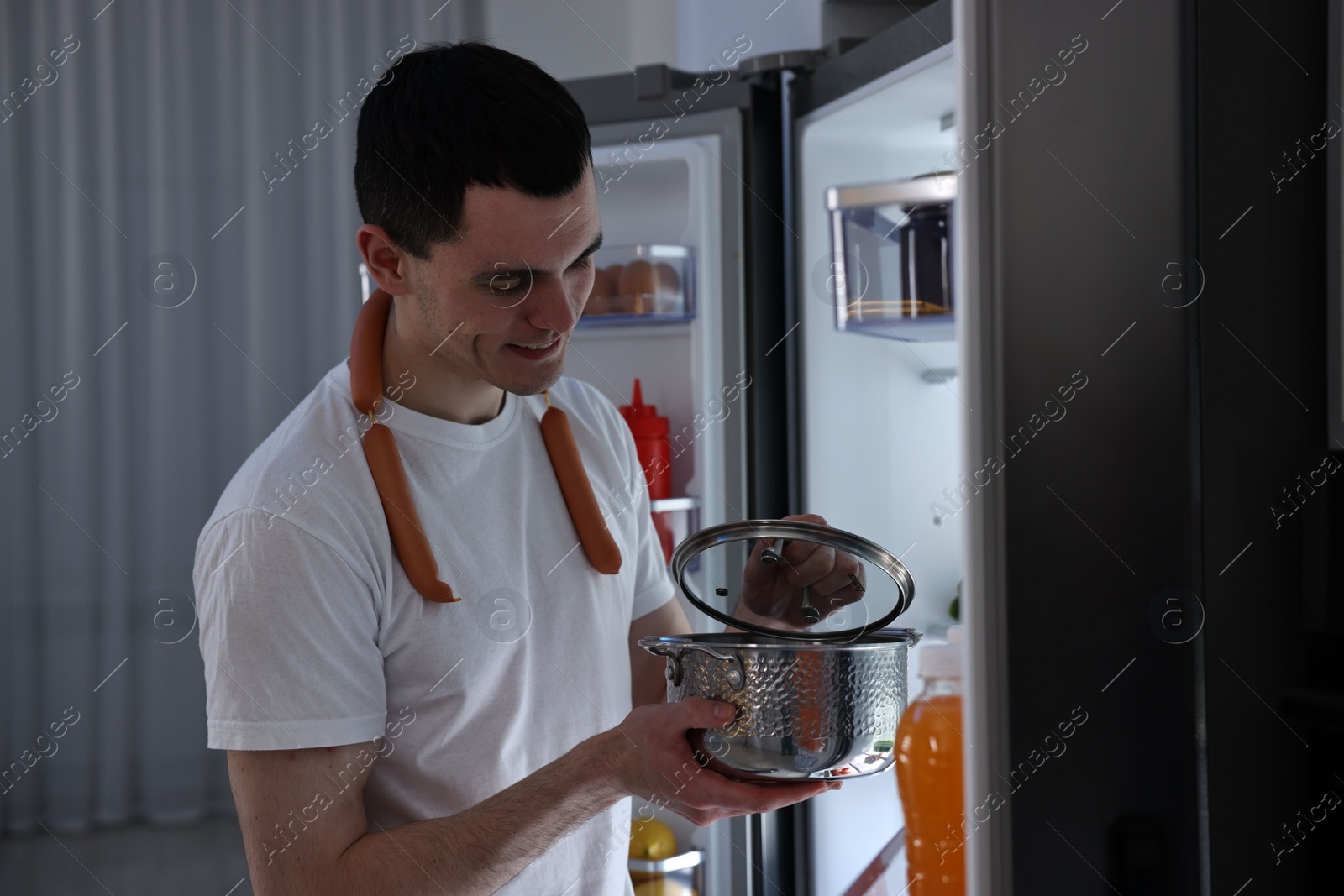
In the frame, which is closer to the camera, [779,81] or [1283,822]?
[1283,822]

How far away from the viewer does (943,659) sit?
1558mm

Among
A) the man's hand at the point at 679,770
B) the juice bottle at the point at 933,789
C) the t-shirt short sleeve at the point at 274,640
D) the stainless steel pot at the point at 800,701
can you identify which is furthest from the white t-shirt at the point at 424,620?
the juice bottle at the point at 933,789

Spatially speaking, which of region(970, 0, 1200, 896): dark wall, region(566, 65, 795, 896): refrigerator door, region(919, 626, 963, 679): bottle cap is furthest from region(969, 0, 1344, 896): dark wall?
region(566, 65, 795, 896): refrigerator door

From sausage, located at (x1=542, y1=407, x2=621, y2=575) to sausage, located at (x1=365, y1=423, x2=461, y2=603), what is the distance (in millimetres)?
187

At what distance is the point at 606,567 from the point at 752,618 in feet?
0.88

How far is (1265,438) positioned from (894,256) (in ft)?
2.55

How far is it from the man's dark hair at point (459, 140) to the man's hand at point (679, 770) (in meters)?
0.52

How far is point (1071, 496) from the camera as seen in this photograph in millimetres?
923

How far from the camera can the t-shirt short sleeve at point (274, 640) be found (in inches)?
38.2

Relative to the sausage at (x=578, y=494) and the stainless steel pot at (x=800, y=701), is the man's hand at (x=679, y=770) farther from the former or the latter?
the sausage at (x=578, y=494)

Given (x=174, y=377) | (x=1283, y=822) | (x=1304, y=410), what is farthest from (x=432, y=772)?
(x=174, y=377)

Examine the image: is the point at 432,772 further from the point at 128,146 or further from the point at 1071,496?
the point at 128,146

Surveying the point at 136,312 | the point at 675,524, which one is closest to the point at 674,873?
the point at 675,524

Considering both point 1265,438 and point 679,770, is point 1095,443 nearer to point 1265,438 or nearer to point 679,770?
point 1265,438
